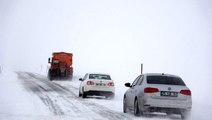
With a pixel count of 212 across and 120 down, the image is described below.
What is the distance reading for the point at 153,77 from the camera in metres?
13.7

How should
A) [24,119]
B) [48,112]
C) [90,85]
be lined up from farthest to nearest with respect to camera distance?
[90,85], [48,112], [24,119]

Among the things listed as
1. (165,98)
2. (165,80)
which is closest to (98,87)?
(165,80)

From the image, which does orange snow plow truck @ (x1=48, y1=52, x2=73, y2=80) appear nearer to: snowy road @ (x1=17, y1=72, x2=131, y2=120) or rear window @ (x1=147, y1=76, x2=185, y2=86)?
snowy road @ (x1=17, y1=72, x2=131, y2=120)

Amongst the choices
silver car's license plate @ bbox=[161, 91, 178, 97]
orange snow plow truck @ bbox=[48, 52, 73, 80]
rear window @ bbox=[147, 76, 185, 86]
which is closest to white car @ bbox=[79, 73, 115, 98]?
rear window @ bbox=[147, 76, 185, 86]

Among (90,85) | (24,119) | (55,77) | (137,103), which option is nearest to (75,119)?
(24,119)

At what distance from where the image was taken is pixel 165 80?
1350cm

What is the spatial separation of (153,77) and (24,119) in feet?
14.7

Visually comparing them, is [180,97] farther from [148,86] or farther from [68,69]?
[68,69]

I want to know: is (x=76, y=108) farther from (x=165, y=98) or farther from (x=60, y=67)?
(x=60, y=67)

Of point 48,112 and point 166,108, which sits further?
point 48,112

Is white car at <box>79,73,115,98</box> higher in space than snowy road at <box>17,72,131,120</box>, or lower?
higher

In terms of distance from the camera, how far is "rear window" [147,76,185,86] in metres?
13.4

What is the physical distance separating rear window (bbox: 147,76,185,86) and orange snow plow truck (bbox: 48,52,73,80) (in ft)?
107

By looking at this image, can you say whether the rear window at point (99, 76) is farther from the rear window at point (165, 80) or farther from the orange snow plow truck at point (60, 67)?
the orange snow plow truck at point (60, 67)
